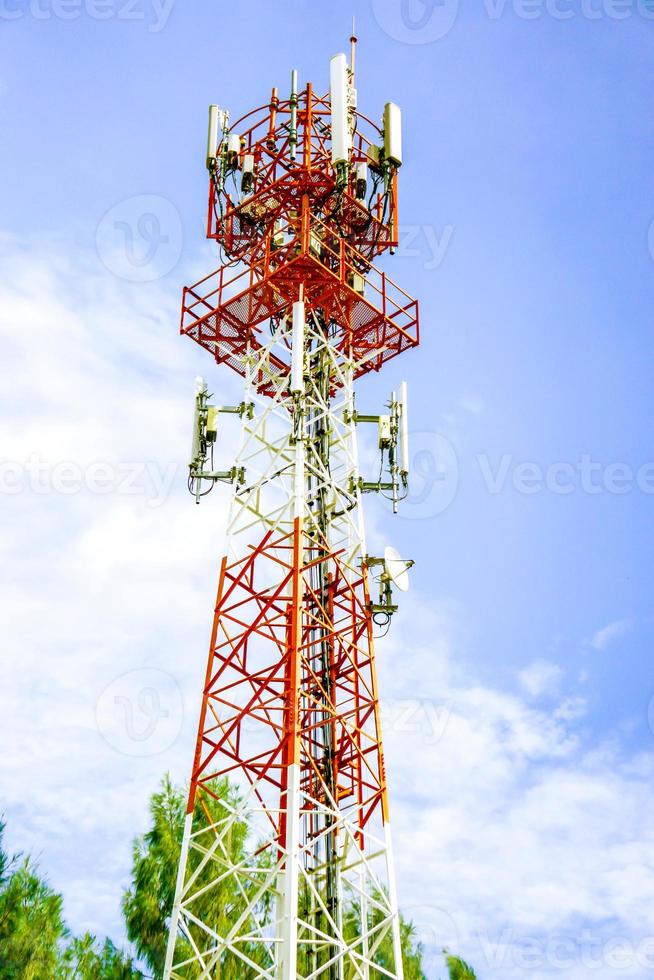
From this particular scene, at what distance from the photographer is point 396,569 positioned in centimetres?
1920

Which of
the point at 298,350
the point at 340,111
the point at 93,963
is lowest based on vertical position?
the point at 93,963

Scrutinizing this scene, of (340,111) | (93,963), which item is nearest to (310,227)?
(340,111)

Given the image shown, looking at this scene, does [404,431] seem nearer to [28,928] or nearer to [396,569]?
[396,569]

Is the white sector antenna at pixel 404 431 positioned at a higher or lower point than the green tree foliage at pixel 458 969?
higher

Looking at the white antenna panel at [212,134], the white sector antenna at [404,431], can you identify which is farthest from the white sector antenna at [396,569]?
the white antenna panel at [212,134]

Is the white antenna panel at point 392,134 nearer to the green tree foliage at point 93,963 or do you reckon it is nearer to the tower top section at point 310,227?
the tower top section at point 310,227


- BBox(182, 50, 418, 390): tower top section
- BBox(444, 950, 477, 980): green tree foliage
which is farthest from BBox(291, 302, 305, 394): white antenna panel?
BBox(444, 950, 477, 980): green tree foliage

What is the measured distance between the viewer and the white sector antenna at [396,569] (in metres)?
19.1

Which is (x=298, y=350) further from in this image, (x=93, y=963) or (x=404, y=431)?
(x=93, y=963)

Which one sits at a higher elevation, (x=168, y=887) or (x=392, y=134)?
(x=392, y=134)

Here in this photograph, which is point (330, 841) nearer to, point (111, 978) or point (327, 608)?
point (327, 608)

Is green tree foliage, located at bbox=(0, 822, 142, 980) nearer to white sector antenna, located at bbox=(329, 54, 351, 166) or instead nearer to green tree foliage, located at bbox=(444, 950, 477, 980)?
green tree foliage, located at bbox=(444, 950, 477, 980)

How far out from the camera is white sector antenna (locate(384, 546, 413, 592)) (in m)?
19.1

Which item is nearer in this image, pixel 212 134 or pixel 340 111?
pixel 340 111
